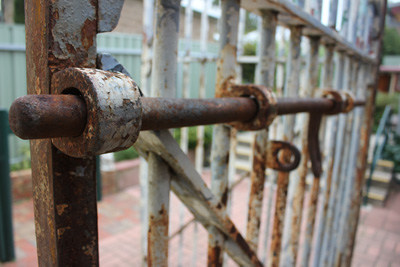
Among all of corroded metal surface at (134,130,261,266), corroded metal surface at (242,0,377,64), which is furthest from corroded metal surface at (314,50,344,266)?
corroded metal surface at (134,130,261,266)

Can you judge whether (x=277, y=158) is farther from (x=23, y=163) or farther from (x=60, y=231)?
(x=23, y=163)

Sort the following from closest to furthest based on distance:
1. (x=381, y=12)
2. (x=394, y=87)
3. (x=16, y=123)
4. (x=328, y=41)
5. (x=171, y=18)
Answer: (x=16, y=123)
(x=171, y=18)
(x=328, y=41)
(x=381, y=12)
(x=394, y=87)

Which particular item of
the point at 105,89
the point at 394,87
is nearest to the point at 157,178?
the point at 105,89

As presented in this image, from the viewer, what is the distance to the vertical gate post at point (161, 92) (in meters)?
0.63

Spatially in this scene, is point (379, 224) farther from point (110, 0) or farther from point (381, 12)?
point (110, 0)

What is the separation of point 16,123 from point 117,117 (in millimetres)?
110

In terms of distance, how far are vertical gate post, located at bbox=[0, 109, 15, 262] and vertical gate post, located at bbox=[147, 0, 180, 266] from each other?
3.08 m

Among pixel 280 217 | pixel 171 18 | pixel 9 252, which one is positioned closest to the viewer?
pixel 171 18

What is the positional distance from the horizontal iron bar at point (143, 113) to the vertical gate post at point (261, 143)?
161 mm

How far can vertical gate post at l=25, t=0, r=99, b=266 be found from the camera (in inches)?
16.8

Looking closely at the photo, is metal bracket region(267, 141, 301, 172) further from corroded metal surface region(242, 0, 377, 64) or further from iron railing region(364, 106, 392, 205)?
iron railing region(364, 106, 392, 205)

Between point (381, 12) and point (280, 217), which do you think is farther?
point (381, 12)

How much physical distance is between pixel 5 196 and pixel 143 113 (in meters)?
3.32

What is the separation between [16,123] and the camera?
35 centimetres
